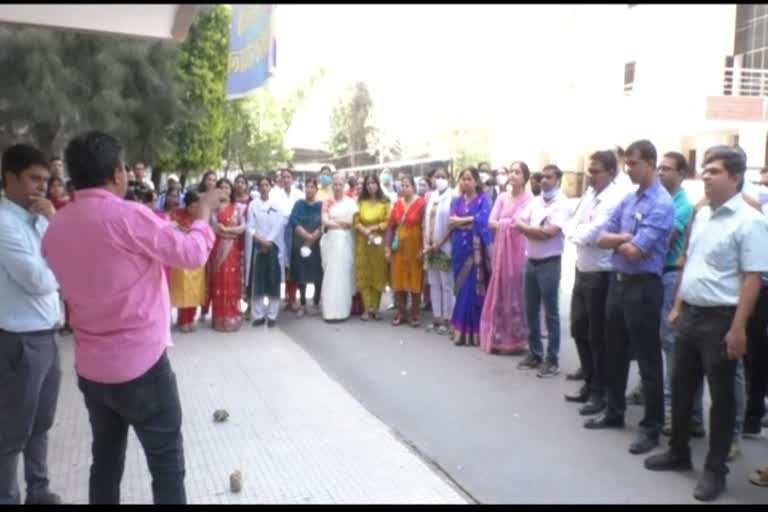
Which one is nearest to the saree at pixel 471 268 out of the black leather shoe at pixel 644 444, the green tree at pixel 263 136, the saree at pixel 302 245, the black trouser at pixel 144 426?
the saree at pixel 302 245

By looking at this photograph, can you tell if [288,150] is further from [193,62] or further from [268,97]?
[193,62]

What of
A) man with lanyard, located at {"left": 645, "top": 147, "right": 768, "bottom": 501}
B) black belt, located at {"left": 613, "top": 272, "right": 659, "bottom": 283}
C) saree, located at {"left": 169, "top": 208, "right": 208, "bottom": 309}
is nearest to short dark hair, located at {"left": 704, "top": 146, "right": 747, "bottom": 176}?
man with lanyard, located at {"left": 645, "top": 147, "right": 768, "bottom": 501}

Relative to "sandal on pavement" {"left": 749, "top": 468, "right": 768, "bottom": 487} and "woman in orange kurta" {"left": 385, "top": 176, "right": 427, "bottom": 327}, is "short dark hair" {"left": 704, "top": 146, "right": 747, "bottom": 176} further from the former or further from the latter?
"woman in orange kurta" {"left": 385, "top": 176, "right": 427, "bottom": 327}

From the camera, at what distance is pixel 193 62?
19250mm

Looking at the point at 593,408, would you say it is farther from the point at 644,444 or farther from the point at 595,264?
the point at 595,264

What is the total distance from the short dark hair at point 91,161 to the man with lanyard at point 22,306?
0.65 meters

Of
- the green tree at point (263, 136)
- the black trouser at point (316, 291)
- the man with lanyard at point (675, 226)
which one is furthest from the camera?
the green tree at point (263, 136)

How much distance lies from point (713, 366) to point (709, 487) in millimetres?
633

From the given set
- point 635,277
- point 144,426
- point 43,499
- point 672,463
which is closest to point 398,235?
point 635,277

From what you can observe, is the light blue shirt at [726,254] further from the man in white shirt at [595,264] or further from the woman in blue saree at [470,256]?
the woman in blue saree at [470,256]

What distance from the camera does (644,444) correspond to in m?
4.36

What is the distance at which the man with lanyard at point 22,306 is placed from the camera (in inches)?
126

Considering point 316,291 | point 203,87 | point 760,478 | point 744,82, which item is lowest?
point 760,478

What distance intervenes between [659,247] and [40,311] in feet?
11.4
